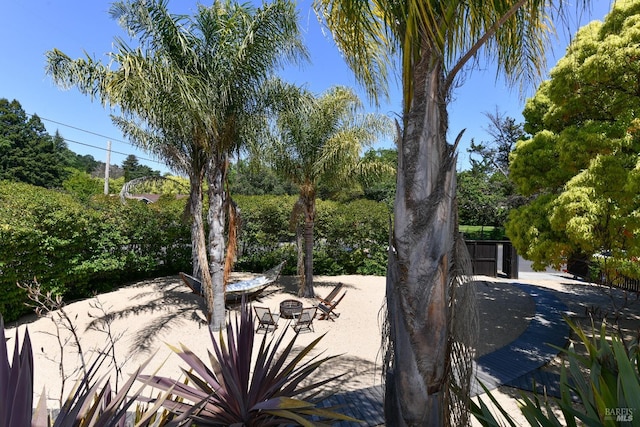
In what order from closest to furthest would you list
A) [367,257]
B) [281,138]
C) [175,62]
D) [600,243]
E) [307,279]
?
[600,243]
[175,62]
[281,138]
[307,279]
[367,257]

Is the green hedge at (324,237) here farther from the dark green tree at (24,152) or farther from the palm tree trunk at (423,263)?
the dark green tree at (24,152)

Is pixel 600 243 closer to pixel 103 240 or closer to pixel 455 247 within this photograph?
pixel 455 247

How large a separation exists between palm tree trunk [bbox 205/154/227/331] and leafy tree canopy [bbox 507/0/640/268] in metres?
5.50

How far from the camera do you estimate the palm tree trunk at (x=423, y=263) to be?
1844 mm

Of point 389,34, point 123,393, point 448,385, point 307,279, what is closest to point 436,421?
point 448,385

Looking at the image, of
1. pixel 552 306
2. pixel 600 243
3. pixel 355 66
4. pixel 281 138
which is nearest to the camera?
pixel 355 66

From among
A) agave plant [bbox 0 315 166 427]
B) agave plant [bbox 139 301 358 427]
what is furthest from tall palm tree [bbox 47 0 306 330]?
agave plant [bbox 0 315 166 427]

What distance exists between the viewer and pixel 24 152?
3191cm

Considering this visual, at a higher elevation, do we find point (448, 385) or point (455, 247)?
point (455, 247)

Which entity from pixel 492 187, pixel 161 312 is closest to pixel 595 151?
pixel 161 312

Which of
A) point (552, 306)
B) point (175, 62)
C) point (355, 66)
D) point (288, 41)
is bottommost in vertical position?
point (552, 306)

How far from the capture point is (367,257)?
12.7m

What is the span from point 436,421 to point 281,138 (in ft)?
24.6

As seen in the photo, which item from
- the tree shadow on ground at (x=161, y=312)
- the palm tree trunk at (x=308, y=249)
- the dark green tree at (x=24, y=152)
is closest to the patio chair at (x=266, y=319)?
the tree shadow on ground at (x=161, y=312)
